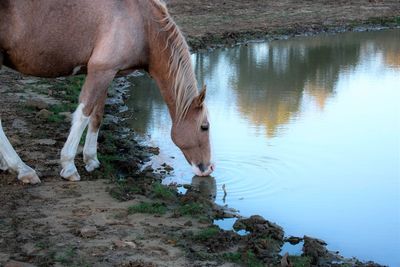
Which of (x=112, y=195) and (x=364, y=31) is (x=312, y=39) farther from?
(x=112, y=195)

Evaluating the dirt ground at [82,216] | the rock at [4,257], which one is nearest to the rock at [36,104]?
the dirt ground at [82,216]

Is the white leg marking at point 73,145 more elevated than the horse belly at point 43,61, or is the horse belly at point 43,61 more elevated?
the horse belly at point 43,61

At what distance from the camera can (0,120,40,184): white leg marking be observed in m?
5.77

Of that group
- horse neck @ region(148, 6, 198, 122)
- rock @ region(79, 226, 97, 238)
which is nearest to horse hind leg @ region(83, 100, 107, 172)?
horse neck @ region(148, 6, 198, 122)

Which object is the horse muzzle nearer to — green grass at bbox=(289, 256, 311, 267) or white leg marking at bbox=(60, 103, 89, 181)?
white leg marking at bbox=(60, 103, 89, 181)

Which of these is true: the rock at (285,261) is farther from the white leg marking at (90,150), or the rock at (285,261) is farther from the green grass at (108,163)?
the white leg marking at (90,150)

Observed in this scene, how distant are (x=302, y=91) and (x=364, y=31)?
7067mm

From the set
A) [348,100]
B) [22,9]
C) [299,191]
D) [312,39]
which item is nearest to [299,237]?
[299,191]

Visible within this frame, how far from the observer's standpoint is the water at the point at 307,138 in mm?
5773

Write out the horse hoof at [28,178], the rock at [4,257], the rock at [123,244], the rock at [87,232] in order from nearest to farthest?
the rock at [4,257], the rock at [123,244], the rock at [87,232], the horse hoof at [28,178]

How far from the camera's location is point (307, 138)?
808 cm

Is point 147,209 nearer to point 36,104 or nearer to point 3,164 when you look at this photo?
point 3,164

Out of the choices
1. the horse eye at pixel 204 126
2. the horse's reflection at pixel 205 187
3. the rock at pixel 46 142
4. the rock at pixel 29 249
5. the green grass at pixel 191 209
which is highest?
the horse eye at pixel 204 126

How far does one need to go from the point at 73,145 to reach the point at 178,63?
3.68 ft
